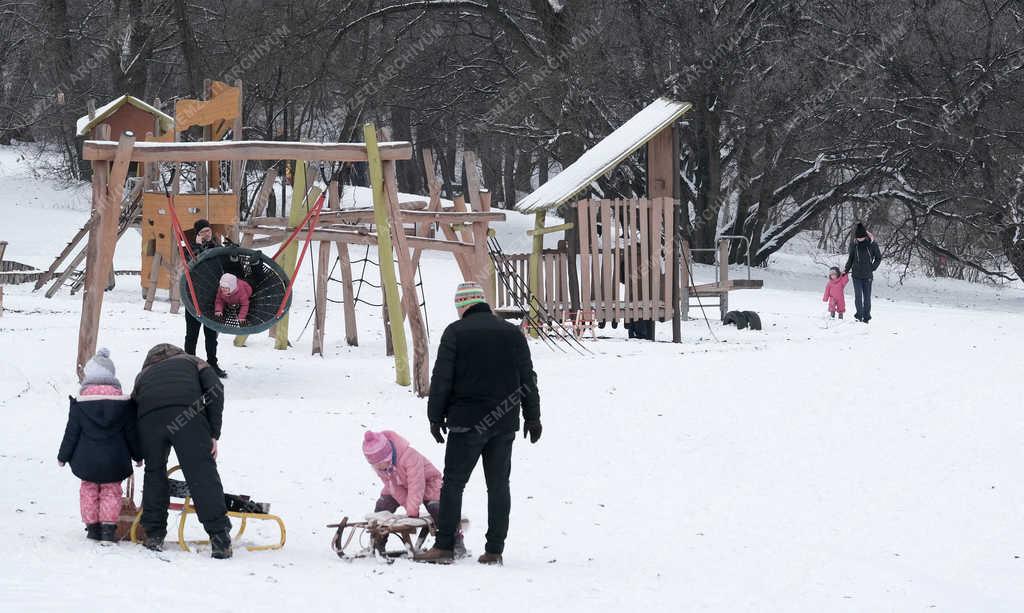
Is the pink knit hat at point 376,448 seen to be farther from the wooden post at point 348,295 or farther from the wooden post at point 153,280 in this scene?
the wooden post at point 153,280

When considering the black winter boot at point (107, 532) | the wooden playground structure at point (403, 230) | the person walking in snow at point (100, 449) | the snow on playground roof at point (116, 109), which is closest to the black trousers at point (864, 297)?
the wooden playground structure at point (403, 230)

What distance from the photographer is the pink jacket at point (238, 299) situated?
12.5m

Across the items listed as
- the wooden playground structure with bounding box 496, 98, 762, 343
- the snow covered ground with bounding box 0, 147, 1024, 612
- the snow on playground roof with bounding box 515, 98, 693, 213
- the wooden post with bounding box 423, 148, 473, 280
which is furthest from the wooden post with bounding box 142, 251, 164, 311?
the wooden post with bounding box 423, 148, 473, 280

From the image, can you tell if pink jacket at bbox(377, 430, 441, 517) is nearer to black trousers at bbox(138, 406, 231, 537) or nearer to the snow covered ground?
the snow covered ground

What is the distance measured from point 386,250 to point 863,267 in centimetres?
936

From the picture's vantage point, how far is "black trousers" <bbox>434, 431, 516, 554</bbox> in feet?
22.7

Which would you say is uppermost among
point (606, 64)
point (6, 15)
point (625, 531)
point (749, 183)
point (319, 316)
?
point (6, 15)

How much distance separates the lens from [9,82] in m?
42.3

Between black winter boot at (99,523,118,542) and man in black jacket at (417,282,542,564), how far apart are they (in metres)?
1.59

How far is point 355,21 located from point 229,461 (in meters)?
22.2

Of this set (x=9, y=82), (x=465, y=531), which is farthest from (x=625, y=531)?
(x=9, y=82)

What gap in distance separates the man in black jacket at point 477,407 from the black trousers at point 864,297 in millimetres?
13174

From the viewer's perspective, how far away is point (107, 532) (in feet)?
22.5

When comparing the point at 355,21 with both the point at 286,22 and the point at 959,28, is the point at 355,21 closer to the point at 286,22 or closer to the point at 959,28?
the point at 286,22
